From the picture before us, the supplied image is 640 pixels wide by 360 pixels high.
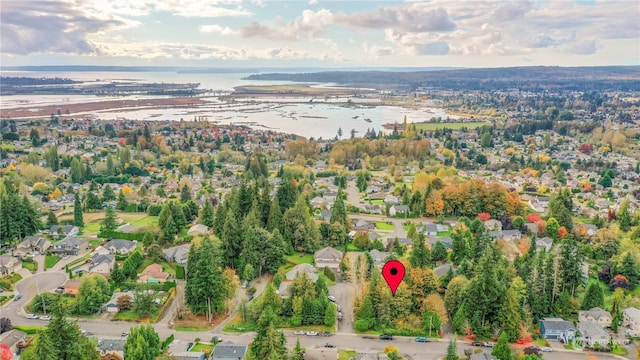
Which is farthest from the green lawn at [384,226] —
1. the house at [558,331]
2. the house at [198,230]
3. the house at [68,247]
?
the house at [68,247]

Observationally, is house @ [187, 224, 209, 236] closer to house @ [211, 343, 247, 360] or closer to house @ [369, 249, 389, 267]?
house @ [369, 249, 389, 267]

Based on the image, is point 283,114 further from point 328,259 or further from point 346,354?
point 346,354

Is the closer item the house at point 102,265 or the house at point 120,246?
the house at point 102,265

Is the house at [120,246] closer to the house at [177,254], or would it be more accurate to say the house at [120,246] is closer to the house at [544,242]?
the house at [177,254]

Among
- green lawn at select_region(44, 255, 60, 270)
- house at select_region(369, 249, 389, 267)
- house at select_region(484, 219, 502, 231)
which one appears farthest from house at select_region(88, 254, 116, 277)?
house at select_region(484, 219, 502, 231)

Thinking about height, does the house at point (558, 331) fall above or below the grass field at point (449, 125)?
below

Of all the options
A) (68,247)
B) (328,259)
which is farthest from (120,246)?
(328,259)
